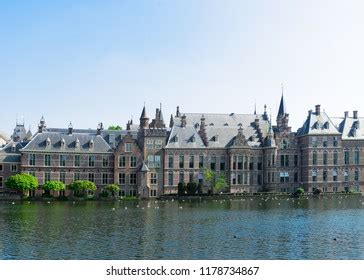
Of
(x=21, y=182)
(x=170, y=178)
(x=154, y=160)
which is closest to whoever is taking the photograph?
(x=21, y=182)

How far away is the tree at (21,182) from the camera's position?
76.0 meters

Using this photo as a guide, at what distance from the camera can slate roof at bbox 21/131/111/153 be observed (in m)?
83.2

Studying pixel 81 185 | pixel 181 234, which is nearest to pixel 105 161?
pixel 81 185

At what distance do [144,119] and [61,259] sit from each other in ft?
190

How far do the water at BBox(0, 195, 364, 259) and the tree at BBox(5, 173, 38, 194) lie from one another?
71.6 ft

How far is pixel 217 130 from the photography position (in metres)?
91.7

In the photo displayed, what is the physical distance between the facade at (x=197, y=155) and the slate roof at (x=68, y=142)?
30 millimetres

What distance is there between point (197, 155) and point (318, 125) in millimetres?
21560

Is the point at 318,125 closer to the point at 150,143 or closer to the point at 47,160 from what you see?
the point at 150,143

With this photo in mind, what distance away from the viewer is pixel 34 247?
107 ft

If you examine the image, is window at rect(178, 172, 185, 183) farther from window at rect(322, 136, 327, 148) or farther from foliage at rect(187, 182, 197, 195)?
window at rect(322, 136, 327, 148)

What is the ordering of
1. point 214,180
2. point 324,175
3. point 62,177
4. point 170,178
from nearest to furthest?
1. point 62,177
2. point 170,178
3. point 214,180
4. point 324,175

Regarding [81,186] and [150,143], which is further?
[150,143]
